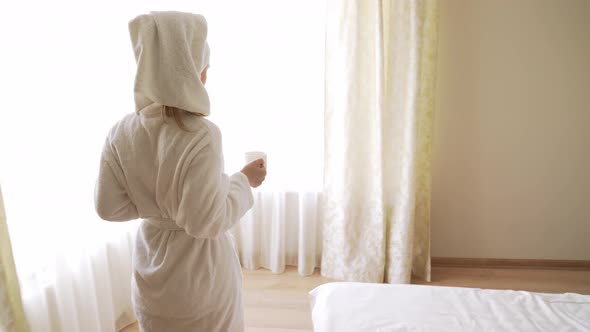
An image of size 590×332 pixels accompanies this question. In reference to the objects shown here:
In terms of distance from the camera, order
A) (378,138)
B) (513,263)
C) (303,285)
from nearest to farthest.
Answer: (378,138)
(303,285)
(513,263)

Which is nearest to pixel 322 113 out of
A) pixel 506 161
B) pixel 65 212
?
pixel 506 161

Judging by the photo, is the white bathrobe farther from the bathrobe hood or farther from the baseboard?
the baseboard

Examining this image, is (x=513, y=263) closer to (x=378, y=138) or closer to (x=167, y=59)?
(x=378, y=138)

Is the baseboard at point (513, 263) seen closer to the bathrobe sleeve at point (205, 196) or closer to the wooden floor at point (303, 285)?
the wooden floor at point (303, 285)

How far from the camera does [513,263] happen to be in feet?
8.47

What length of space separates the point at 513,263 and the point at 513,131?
945mm

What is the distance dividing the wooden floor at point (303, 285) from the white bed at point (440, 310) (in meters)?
0.72

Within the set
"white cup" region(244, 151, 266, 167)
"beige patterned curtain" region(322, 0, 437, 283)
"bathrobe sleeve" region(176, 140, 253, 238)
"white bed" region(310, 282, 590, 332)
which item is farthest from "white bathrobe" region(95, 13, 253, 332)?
"beige patterned curtain" region(322, 0, 437, 283)

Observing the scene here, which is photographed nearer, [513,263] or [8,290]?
[8,290]

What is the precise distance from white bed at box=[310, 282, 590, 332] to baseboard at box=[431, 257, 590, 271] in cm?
126

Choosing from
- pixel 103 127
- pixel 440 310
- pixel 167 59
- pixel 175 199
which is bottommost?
pixel 440 310

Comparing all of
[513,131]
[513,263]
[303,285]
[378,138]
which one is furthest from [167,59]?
[513,263]

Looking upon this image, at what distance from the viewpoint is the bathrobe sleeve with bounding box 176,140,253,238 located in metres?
0.91

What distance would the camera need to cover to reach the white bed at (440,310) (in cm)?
119
